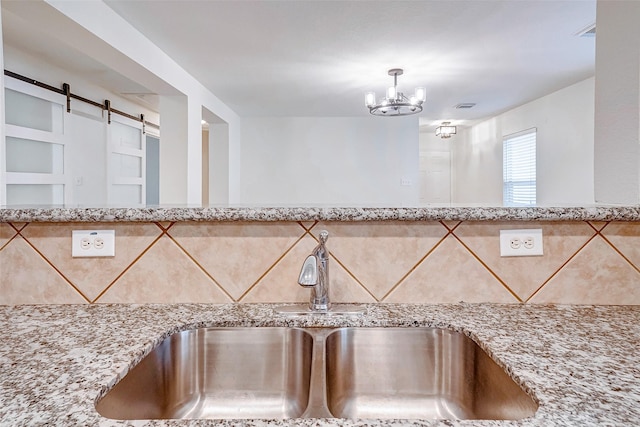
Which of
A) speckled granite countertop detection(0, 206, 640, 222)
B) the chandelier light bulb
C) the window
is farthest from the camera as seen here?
the window

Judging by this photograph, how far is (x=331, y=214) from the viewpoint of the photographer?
968mm

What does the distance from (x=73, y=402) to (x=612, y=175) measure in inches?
53.2

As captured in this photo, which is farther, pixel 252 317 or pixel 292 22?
pixel 292 22

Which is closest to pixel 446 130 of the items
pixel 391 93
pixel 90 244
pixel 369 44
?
pixel 391 93

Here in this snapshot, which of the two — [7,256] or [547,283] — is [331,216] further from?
[7,256]

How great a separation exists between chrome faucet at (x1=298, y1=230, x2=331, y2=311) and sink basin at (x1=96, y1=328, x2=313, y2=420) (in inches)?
3.3

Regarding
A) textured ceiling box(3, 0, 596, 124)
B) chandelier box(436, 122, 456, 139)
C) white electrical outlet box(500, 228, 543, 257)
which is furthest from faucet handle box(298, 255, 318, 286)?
chandelier box(436, 122, 456, 139)

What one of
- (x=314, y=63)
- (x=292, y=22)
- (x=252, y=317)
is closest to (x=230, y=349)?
(x=252, y=317)

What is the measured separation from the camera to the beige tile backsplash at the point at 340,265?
0.99 meters

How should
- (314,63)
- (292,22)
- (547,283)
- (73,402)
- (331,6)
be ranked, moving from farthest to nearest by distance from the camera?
(314,63)
(292,22)
(331,6)
(547,283)
(73,402)

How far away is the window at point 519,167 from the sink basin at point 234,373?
5.56 meters

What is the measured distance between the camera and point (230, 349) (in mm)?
893

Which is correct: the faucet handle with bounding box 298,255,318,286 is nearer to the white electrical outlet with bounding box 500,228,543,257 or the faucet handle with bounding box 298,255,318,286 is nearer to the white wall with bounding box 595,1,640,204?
the white electrical outlet with bounding box 500,228,543,257

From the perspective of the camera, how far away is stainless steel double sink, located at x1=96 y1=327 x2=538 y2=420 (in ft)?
2.73
